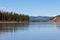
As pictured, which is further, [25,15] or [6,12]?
[25,15]

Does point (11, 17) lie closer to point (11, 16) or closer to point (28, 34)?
point (11, 16)

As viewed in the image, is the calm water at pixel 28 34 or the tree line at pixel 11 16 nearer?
the calm water at pixel 28 34

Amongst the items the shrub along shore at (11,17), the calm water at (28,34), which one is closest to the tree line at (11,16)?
the shrub along shore at (11,17)

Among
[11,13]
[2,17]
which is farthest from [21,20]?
[2,17]

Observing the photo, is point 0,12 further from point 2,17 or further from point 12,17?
point 12,17

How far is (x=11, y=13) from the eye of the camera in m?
113

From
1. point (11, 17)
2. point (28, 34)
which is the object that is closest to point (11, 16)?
point (11, 17)

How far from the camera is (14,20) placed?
384ft

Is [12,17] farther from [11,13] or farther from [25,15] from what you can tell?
[25,15]

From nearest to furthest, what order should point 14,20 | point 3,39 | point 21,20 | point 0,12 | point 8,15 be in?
point 3,39 < point 0,12 < point 8,15 < point 14,20 < point 21,20

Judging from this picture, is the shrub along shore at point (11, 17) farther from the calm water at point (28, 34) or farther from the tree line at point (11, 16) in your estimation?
the calm water at point (28, 34)

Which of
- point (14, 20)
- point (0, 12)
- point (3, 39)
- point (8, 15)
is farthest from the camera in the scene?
point (14, 20)

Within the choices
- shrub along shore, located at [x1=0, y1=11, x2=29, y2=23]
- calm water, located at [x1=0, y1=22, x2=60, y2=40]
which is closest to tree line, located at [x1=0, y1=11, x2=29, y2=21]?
shrub along shore, located at [x1=0, y1=11, x2=29, y2=23]

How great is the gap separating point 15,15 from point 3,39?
10080 cm
